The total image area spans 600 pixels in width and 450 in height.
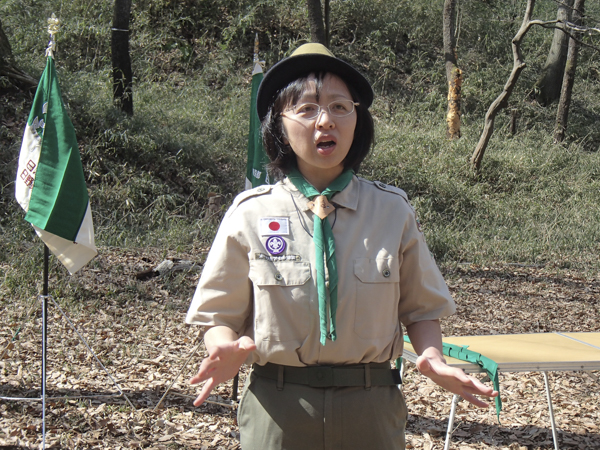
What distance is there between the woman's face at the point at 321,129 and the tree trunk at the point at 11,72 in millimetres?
9221

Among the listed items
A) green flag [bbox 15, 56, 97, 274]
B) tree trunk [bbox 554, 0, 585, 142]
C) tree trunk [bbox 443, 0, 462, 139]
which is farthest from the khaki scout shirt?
tree trunk [bbox 554, 0, 585, 142]

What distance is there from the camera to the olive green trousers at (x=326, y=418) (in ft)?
5.46

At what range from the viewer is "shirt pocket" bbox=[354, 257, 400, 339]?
1.65m

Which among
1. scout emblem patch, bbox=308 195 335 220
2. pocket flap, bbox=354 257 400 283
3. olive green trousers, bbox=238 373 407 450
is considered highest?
scout emblem patch, bbox=308 195 335 220

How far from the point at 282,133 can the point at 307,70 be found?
0.64 feet

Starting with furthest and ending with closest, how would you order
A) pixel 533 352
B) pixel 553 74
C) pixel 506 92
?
pixel 553 74 → pixel 506 92 → pixel 533 352

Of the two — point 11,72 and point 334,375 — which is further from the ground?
point 11,72

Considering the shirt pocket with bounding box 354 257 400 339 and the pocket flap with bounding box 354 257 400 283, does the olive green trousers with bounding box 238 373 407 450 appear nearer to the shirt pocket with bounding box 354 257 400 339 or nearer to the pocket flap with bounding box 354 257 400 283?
the shirt pocket with bounding box 354 257 400 339

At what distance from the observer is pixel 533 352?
3314 millimetres

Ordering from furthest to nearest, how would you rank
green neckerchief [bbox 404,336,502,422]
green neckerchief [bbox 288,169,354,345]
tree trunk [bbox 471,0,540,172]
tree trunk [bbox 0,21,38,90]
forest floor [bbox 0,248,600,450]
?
1. tree trunk [bbox 471,0,540,172]
2. tree trunk [bbox 0,21,38,90]
3. forest floor [bbox 0,248,600,450]
4. green neckerchief [bbox 404,336,502,422]
5. green neckerchief [bbox 288,169,354,345]

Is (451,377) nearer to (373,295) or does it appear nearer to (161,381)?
(373,295)

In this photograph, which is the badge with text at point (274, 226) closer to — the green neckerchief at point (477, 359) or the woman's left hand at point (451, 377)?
the woman's left hand at point (451, 377)

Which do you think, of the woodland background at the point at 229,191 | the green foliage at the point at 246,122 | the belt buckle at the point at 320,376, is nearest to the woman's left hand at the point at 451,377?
the belt buckle at the point at 320,376

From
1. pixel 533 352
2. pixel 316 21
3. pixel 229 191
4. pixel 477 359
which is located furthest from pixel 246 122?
pixel 477 359
